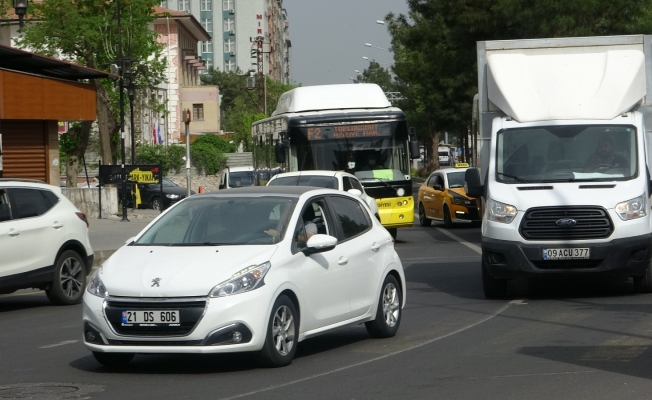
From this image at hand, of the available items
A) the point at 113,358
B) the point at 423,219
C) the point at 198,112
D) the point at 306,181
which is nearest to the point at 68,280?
the point at 113,358

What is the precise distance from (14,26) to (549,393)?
231ft

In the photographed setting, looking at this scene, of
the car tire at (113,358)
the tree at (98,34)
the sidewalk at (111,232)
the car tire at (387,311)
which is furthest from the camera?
the tree at (98,34)

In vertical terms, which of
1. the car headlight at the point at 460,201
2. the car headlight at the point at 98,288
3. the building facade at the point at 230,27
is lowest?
the car headlight at the point at 460,201

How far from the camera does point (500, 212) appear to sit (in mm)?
13859

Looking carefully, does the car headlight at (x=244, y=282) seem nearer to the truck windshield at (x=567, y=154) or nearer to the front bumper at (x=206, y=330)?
the front bumper at (x=206, y=330)

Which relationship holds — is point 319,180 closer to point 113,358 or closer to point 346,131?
point 346,131

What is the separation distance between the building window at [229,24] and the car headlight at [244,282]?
5289 inches

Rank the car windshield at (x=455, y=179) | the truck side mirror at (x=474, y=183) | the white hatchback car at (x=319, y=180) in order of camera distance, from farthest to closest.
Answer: the car windshield at (x=455, y=179) < the white hatchback car at (x=319, y=180) < the truck side mirror at (x=474, y=183)

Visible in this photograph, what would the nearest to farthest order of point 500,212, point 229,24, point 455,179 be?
point 500,212 < point 455,179 < point 229,24

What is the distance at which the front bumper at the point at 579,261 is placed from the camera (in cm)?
1357

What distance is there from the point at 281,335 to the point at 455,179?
2132cm

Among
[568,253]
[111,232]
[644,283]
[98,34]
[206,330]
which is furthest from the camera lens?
[98,34]

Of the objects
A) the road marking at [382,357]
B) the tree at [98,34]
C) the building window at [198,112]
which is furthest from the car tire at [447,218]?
the building window at [198,112]

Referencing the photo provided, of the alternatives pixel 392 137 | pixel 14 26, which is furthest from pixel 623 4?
pixel 14 26
